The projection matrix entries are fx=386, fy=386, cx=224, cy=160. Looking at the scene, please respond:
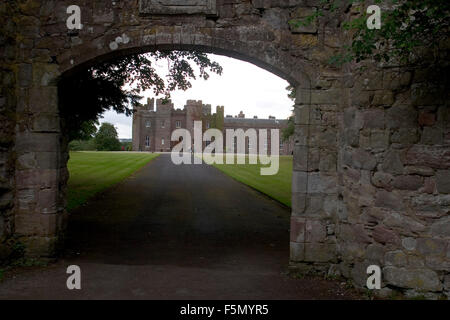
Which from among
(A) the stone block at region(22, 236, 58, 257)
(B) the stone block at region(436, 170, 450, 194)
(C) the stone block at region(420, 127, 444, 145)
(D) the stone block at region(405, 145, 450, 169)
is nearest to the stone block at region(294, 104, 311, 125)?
(D) the stone block at region(405, 145, 450, 169)

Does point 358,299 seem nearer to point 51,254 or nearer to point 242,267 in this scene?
point 242,267

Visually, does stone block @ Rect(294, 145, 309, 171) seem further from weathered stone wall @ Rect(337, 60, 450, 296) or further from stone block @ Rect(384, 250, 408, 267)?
stone block @ Rect(384, 250, 408, 267)

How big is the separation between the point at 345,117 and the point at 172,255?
427 centimetres

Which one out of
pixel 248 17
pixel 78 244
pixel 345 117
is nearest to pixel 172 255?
pixel 78 244

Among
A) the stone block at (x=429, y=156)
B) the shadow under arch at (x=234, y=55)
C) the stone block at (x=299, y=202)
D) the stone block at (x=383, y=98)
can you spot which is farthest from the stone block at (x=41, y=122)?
the stone block at (x=429, y=156)

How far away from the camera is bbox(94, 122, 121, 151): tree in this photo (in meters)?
68.6

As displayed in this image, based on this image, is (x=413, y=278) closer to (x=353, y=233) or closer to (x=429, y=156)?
(x=353, y=233)

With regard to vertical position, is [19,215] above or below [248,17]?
below

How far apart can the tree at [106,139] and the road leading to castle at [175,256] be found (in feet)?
186

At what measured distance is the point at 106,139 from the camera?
225 feet

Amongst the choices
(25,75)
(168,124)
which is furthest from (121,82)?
(168,124)

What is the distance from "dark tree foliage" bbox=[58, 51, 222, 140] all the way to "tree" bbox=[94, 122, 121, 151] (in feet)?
190

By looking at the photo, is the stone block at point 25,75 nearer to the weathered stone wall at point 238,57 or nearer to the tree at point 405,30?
the weathered stone wall at point 238,57

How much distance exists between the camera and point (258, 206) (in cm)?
1444
